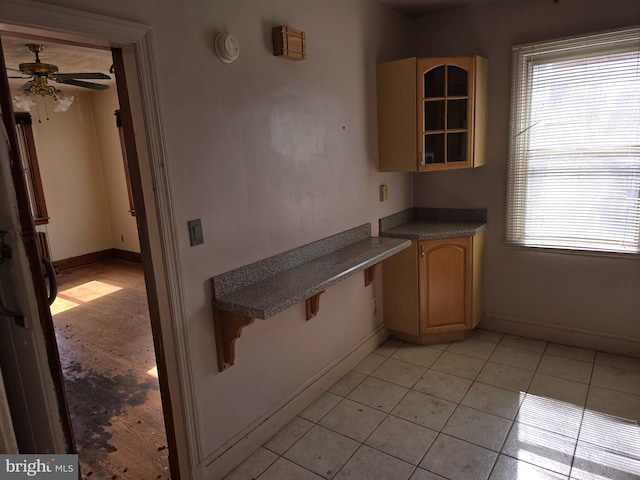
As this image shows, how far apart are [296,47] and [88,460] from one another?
228 centimetres

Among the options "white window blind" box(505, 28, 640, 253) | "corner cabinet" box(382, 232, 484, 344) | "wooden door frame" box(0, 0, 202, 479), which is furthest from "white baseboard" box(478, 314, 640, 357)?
"wooden door frame" box(0, 0, 202, 479)

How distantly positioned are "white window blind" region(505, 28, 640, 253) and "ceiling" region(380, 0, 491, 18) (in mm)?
549

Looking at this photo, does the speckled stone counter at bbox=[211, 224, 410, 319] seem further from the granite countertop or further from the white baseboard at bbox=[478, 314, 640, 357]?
the white baseboard at bbox=[478, 314, 640, 357]

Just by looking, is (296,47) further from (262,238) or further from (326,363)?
(326,363)

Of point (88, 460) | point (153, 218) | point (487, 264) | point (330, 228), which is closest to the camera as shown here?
point (153, 218)

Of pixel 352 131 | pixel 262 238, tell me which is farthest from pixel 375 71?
pixel 262 238

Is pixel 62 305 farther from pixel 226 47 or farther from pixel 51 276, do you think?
pixel 51 276

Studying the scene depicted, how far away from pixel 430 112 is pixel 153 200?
77.5 inches

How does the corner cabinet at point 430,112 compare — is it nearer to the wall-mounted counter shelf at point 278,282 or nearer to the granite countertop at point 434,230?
the granite countertop at point 434,230

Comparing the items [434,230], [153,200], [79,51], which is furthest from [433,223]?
[79,51]

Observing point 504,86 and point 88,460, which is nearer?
point 88,460

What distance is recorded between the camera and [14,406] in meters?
1.00

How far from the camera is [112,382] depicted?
2.80 m

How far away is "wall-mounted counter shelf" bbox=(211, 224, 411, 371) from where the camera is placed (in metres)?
1.82
